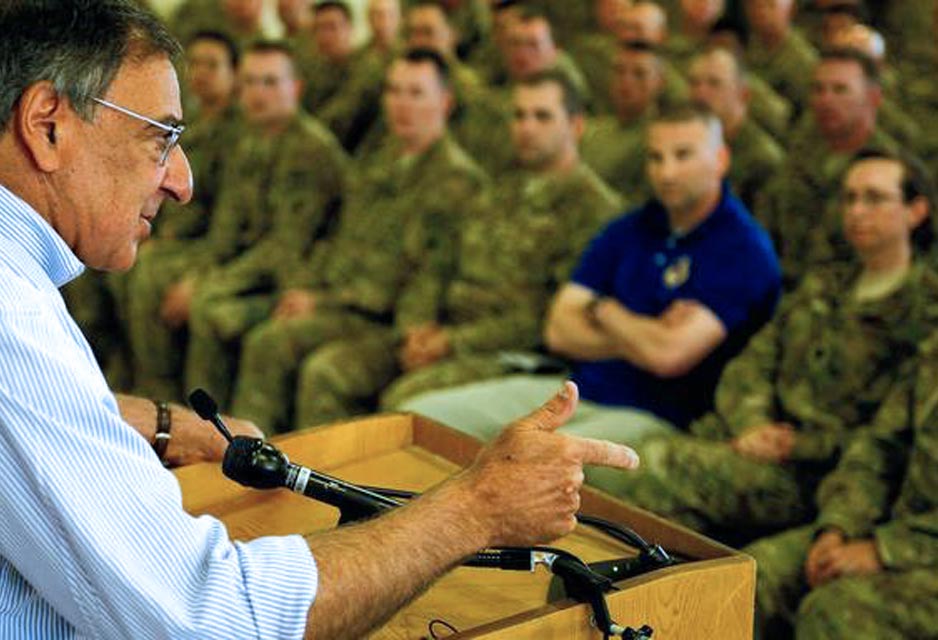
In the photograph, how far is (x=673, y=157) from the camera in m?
2.81

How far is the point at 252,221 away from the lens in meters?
4.59

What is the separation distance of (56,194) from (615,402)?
6.47 ft

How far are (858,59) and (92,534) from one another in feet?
8.96

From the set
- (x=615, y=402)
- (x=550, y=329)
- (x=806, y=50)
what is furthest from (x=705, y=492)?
(x=806, y=50)

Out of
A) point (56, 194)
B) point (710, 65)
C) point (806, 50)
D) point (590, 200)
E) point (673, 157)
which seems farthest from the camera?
point (806, 50)

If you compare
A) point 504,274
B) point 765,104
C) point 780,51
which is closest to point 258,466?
point 504,274

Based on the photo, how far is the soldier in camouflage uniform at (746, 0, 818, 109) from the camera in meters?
3.97

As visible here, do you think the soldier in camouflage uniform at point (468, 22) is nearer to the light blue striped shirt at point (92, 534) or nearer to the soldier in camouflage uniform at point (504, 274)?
the soldier in camouflage uniform at point (504, 274)

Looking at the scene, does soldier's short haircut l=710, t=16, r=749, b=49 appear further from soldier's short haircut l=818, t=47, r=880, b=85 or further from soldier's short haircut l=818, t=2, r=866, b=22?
soldier's short haircut l=818, t=47, r=880, b=85

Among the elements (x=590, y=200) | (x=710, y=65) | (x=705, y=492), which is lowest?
(x=705, y=492)

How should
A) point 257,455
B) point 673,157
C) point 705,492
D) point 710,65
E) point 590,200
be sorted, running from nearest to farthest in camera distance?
point 257,455 < point 705,492 < point 673,157 < point 590,200 < point 710,65

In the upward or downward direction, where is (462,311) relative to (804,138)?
downward

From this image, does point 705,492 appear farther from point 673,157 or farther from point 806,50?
point 806,50

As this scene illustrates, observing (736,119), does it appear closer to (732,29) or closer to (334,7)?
(732,29)
